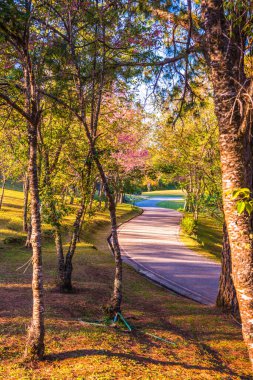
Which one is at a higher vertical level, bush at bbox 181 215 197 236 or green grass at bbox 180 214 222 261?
bush at bbox 181 215 197 236

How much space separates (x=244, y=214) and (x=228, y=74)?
1893 millimetres

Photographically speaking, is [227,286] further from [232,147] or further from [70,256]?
[232,147]

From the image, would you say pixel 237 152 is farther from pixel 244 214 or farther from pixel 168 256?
pixel 168 256

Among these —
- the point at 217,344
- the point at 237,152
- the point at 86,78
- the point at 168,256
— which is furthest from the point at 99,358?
the point at 168,256

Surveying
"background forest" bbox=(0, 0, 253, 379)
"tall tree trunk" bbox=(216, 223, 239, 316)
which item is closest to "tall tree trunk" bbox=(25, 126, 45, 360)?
"background forest" bbox=(0, 0, 253, 379)

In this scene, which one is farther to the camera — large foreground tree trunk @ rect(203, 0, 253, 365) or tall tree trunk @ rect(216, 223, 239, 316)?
tall tree trunk @ rect(216, 223, 239, 316)

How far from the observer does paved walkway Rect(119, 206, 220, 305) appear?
1316cm

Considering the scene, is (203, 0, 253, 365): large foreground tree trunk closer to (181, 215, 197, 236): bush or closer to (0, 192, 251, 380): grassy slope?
(0, 192, 251, 380): grassy slope

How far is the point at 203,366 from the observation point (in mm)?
5789

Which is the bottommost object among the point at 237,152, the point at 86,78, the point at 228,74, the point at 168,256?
the point at 168,256

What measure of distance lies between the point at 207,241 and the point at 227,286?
22.0m

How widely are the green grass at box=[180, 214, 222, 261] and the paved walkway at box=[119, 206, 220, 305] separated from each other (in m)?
0.88

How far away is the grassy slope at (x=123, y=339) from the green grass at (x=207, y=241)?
831cm

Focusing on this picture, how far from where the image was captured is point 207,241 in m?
31.1
